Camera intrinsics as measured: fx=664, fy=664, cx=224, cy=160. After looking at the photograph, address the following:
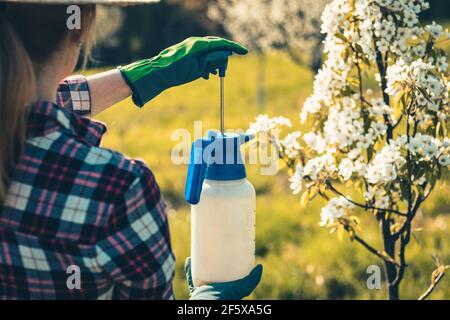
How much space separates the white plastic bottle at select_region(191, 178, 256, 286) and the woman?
0.48m

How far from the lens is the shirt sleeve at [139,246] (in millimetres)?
1848

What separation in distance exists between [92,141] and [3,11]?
43 cm

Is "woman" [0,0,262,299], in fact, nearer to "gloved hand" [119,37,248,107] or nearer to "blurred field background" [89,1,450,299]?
"gloved hand" [119,37,248,107]

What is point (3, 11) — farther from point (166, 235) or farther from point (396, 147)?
point (396, 147)

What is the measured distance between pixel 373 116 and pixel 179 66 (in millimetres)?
1219

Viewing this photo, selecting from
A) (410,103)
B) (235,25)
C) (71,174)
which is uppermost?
(235,25)

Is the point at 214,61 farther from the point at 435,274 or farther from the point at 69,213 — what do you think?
the point at 435,274

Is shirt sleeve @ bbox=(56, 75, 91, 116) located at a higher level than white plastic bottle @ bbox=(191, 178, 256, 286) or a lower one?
higher

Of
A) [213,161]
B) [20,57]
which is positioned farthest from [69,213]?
[213,161]

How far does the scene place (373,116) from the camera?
11.0 feet

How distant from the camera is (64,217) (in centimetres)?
180

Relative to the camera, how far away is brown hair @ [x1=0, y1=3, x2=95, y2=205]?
5.74 feet

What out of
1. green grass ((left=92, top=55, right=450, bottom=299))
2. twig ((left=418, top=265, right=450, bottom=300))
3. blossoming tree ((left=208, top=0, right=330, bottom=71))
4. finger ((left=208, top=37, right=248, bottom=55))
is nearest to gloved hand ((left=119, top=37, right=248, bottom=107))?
finger ((left=208, top=37, right=248, bottom=55))
